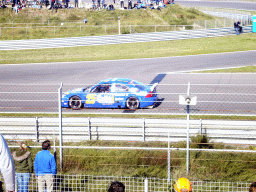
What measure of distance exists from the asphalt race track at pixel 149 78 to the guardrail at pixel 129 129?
2.55 meters

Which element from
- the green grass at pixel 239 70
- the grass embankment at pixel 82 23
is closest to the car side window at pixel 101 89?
the green grass at pixel 239 70

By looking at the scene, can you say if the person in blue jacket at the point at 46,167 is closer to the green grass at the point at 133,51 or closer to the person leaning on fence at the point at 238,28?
the green grass at the point at 133,51

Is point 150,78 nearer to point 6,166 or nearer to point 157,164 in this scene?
point 157,164

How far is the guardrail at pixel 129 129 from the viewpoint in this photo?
10000 mm

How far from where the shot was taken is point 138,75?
1945cm

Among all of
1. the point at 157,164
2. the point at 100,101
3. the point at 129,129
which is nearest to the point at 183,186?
the point at 157,164

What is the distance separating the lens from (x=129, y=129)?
10.4 m

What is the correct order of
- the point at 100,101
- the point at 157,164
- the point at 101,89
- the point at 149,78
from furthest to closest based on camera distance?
1. the point at 149,78
2. the point at 101,89
3. the point at 100,101
4. the point at 157,164

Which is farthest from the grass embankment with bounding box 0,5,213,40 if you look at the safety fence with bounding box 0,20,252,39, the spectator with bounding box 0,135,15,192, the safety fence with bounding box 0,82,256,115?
the spectator with bounding box 0,135,15,192

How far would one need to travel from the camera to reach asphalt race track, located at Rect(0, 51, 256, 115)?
14.5 meters

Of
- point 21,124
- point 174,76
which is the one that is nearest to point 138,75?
point 174,76

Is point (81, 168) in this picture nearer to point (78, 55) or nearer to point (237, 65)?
point (237, 65)

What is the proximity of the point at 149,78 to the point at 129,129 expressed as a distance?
863 cm

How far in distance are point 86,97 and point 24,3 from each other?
93.1 feet
